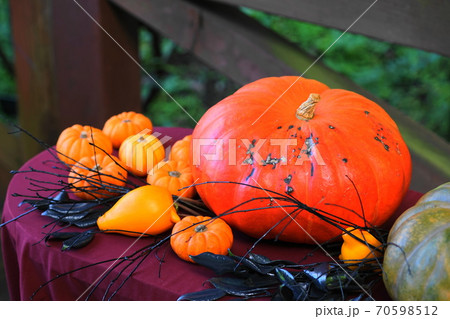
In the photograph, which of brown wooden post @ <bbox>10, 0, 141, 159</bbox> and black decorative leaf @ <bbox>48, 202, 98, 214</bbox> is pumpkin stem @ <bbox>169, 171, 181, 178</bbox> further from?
brown wooden post @ <bbox>10, 0, 141, 159</bbox>

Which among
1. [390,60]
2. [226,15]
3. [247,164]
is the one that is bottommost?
[390,60]

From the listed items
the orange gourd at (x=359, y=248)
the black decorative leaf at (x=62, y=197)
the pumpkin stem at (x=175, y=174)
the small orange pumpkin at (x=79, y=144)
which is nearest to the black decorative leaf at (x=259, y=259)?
the orange gourd at (x=359, y=248)

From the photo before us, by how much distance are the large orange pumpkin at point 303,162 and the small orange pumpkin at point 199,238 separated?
77 millimetres

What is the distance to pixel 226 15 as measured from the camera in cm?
203

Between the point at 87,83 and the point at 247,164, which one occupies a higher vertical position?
the point at 247,164

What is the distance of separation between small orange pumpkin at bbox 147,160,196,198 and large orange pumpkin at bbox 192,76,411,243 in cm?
9

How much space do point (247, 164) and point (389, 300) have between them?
388 mm

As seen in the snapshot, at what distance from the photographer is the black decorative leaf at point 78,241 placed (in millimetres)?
1081

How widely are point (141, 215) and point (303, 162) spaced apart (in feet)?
1.17

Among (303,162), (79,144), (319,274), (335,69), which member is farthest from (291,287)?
(335,69)

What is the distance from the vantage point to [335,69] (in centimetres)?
350

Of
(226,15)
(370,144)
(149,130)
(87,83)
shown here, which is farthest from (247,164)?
(87,83)
